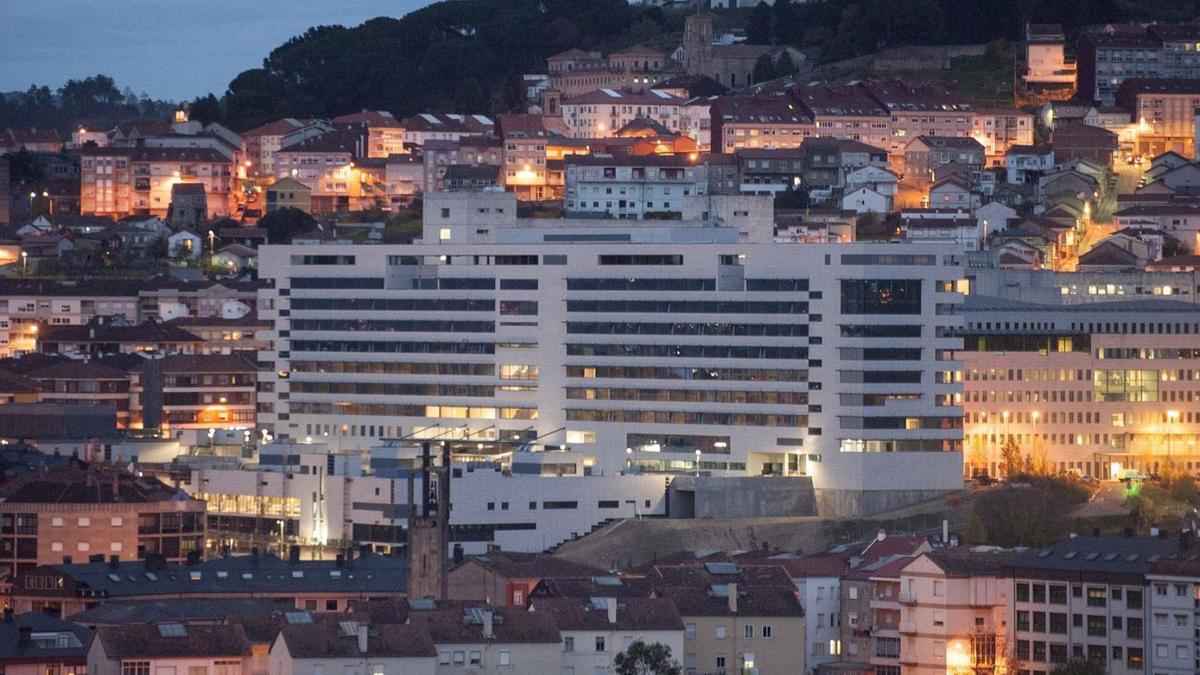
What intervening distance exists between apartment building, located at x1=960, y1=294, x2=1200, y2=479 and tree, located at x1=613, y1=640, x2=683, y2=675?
145ft

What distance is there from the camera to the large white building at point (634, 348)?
104 meters

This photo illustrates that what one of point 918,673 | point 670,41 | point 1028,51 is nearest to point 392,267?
point 918,673

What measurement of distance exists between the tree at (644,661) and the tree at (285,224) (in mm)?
87564

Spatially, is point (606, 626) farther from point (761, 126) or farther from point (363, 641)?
point (761, 126)

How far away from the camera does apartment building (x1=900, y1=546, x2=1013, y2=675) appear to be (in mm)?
74250

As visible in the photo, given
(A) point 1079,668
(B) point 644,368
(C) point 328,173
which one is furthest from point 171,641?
(C) point 328,173

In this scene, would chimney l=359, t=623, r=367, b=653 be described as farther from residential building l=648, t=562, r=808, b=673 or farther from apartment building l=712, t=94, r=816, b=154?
apartment building l=712, t=94, r=816, b=154

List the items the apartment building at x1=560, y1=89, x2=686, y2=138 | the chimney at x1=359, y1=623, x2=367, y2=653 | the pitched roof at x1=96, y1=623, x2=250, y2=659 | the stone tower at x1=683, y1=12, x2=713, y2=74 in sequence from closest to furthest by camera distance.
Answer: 1. the chimney at x1=359, y1=623, x2=367, y2=653
2. the pitched roof at x1=96, y1=623, x2=250, y2=659
3. the apartment building at x1=560, y1=89, x2=686, y2=138
4. the stone tower at x1=683, y1=12, x2=713, y2=74

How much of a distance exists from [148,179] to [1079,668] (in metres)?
109

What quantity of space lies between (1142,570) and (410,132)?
107534mm

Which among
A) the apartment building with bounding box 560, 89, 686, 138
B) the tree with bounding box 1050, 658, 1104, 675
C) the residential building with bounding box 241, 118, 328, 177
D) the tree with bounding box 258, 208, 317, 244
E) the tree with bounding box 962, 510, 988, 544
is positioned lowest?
the tree with bounding box 1050, 658, 1104, 675

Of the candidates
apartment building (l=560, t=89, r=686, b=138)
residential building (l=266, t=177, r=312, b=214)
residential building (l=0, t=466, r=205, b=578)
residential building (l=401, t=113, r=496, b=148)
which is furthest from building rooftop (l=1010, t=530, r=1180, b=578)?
residential building (l=401, t=113, r=496, b=148)

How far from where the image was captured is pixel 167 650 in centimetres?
6569

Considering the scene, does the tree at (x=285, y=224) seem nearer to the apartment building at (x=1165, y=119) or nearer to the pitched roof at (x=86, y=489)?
the apartment building at (x=1165, y=119)
